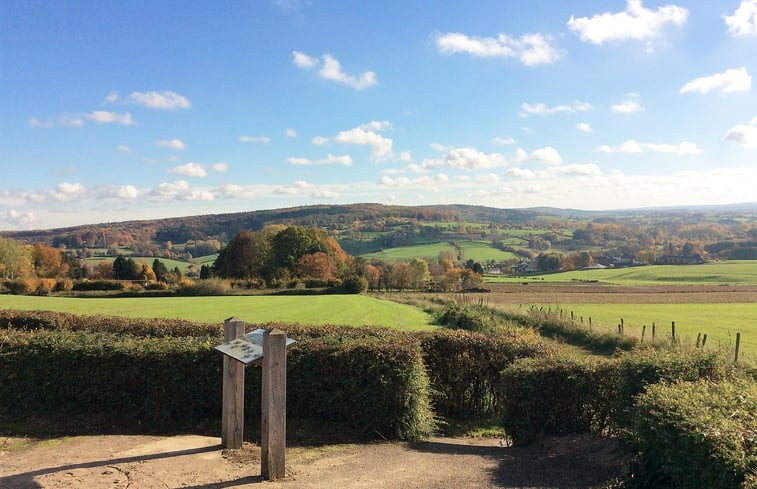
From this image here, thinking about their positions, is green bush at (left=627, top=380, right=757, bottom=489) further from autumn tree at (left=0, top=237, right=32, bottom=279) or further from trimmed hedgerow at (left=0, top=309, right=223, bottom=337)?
autumn tree at (left=0, top=237, right=32, bottom=279)

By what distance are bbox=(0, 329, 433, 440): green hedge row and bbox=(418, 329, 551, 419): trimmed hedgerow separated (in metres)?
1.67

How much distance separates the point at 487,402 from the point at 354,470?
15.1 feet

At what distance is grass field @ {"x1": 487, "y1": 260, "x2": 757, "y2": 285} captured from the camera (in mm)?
67812

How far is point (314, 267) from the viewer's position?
67.9 meters

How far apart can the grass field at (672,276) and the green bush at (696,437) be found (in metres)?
71.1

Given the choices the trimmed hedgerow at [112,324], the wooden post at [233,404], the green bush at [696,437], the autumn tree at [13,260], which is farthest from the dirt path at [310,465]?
the autumn tree at [13,260]

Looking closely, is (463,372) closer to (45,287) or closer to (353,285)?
(353,285)

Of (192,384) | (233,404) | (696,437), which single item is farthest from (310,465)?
(696,437)

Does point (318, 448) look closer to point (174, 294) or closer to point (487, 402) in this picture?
point (487, 402)

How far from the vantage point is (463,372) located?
10328 millimetres

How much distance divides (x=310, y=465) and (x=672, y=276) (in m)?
81.6

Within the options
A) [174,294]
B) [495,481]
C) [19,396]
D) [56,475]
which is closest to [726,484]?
[495,481]

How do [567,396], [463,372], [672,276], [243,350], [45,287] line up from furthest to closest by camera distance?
[672,276] → [45,287] → [463,372] → [567,396] → [243,350]

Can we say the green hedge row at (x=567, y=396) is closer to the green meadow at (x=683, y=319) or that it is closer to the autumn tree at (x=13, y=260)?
the green meadow at (x=683, y=319)
